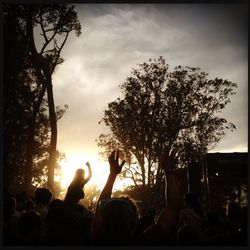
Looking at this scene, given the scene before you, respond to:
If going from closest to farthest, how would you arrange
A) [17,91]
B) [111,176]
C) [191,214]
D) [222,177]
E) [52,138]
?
[111,176]
[191,214]
[222,177]
[52,138]
[17,91]

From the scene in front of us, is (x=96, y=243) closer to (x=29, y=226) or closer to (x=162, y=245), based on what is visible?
(x=162, y=245)

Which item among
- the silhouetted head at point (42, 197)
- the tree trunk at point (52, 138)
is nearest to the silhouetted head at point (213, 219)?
the silhouetted head at point (42, 197)

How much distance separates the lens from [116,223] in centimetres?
269

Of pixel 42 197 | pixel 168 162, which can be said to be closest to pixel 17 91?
pixel 42 197

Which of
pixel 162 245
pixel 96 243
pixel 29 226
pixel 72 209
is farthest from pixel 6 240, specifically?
pixel 72 209

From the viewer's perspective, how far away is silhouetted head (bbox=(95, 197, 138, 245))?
267cm

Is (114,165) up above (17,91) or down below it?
below

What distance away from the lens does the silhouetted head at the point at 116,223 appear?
267 cm

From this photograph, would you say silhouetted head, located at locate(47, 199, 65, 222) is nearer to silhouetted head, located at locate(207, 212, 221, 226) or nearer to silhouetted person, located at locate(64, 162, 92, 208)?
silhouetted person, located at locate(64, 162, 92, 208)

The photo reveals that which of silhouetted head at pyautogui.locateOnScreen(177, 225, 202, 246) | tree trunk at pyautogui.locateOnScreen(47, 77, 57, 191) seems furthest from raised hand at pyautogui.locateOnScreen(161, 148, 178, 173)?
tree trunk at pyautogui.locateOnScreen(47, 77, 57, 191)

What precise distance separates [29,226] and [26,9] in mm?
16225

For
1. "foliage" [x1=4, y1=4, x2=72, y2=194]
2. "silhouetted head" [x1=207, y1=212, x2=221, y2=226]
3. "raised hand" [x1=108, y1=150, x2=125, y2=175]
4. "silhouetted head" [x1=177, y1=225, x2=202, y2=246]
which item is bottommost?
"silhouetted head" [x1=207, y1=212, x2=221, y2=226]

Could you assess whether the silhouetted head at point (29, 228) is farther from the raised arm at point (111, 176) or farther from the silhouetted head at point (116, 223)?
the silhouetted head at point (116, 223)

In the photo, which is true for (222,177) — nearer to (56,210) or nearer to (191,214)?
(191,214)
